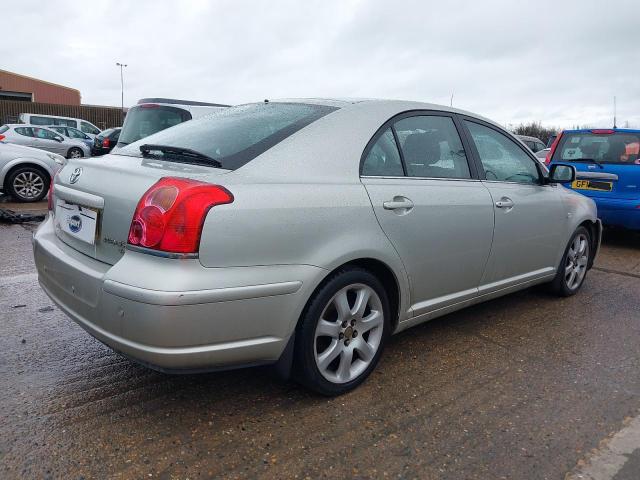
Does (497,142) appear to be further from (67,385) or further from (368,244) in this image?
(67,385)

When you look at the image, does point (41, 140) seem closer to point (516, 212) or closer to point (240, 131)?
point (240, 131)

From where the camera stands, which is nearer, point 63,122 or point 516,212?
point 516,212

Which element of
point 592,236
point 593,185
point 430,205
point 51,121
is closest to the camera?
point 430,205

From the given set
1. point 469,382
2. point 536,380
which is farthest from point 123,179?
point 536,380

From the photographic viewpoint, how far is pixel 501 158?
3.94 meters

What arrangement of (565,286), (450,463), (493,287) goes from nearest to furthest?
(450,463) → (493,287) → (565,286)

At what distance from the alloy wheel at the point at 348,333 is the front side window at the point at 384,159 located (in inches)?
24.9

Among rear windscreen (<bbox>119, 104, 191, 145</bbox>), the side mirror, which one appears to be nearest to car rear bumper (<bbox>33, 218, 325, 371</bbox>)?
the side mirror

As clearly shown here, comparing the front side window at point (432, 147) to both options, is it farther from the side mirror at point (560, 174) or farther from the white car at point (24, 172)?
the white car at point (24, 172)

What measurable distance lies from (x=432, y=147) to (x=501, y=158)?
83 centimetres

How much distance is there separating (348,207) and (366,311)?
61 cm

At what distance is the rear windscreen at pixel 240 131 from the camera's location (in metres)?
2.61

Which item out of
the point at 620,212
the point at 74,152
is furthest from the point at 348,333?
the point at 74,152

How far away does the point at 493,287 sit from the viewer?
3748mm
